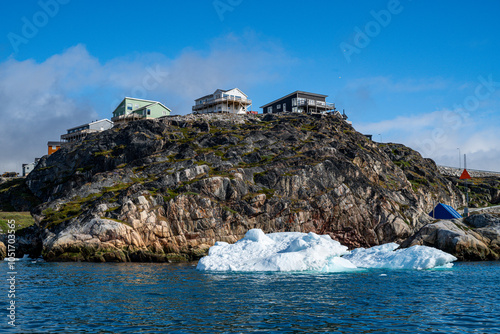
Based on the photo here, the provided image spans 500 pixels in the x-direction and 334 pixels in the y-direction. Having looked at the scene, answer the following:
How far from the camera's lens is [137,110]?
138 meters

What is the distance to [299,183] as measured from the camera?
8288 centimetres

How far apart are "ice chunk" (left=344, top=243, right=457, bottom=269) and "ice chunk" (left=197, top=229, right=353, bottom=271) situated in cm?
379

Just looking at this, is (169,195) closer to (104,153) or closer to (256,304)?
(104,153)

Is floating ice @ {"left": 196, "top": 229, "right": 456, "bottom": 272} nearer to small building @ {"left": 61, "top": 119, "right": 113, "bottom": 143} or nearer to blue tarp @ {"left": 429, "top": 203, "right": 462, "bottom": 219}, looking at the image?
blue tarp @ {"left": 429, "top": 203, "right": 462, "bottom": 219}

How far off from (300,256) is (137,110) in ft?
359

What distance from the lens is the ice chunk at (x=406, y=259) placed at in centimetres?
4544

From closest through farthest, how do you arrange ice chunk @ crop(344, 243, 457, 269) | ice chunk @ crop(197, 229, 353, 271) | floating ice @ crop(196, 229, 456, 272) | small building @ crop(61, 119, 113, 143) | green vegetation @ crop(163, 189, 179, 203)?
ice chunk @ crop(197, 229, 353, 271)
floating ice @ crop(196, 229, 456, 272)
ice chunk @ crop(344, 243, 457, 269)
green vegetation @ crop(163, 189, 179, 203)
small building @ crop(61, 119, 113, 143)

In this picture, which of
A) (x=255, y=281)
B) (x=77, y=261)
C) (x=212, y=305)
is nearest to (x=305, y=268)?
(x=255, y=281)

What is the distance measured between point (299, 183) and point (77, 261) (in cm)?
4315

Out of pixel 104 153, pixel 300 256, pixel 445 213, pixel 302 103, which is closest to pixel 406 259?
pixel 300 256

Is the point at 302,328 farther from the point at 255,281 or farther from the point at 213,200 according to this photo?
the point at 213,200

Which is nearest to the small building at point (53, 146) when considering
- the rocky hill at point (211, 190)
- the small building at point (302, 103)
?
the rocky hill at point (211, 190)

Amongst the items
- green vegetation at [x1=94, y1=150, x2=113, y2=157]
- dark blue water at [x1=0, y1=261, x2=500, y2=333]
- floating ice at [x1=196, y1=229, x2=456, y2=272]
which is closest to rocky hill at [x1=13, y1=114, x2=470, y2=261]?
green vegetation at [x1=94, y1=150, x2=113, y2=157]

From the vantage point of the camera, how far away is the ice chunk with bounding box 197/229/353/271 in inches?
1638
